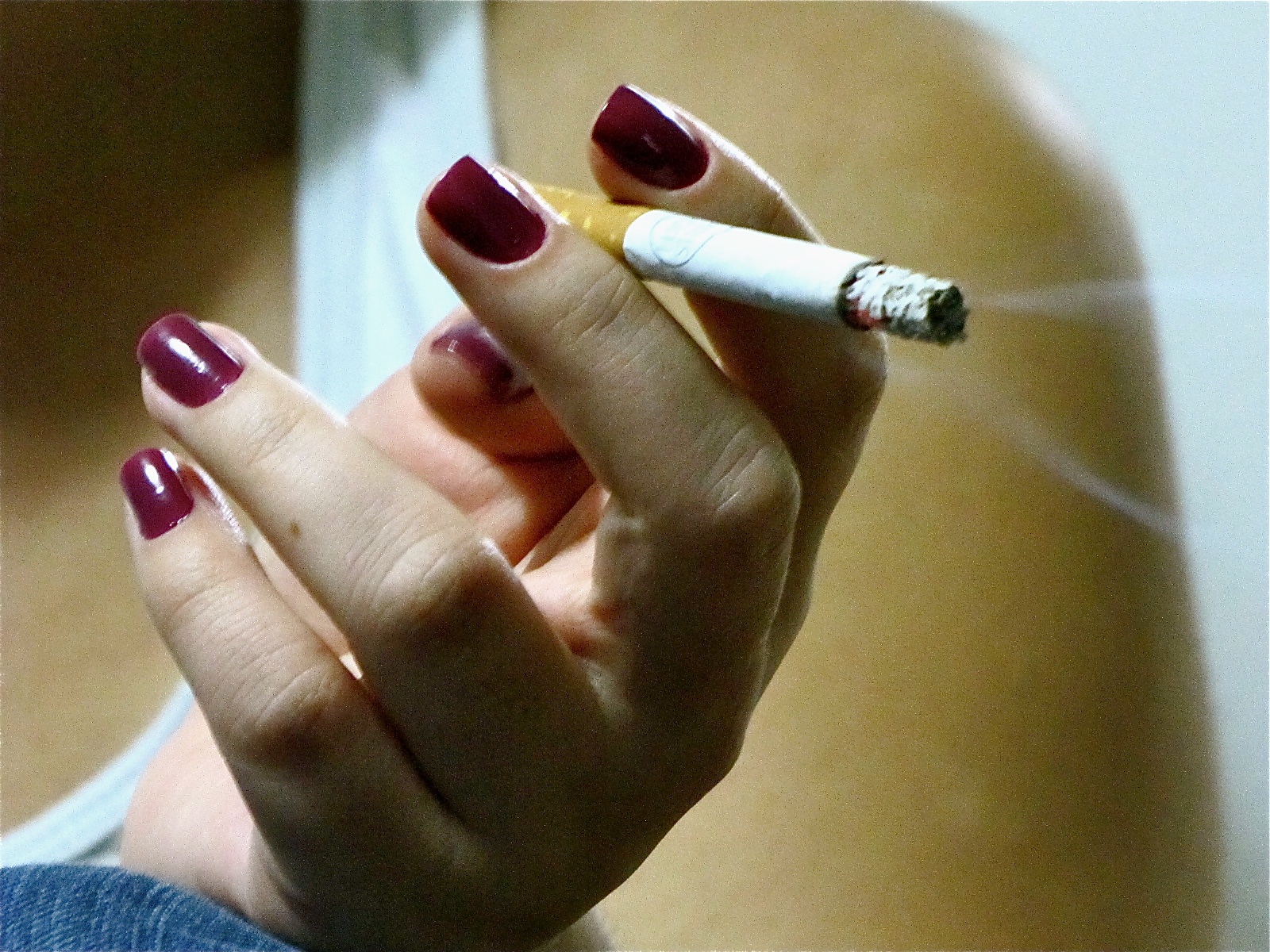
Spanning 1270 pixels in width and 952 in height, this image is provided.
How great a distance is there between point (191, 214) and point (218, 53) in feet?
0.50

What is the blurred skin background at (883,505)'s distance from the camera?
545 millimetres

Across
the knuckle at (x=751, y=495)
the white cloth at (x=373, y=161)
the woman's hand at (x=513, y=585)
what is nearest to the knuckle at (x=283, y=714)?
the woman's hand at (x=513, y=585)

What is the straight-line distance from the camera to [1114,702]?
0.55 metres

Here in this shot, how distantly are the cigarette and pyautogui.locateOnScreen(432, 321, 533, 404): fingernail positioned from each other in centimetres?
14

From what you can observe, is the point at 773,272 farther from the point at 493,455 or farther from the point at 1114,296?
the point at 1114,296

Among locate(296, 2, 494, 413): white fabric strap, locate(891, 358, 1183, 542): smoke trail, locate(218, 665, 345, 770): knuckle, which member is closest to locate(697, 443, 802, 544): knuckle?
locate(218, 665, 345, 770): knuckle

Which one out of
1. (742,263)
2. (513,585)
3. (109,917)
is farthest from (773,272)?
(109,917)

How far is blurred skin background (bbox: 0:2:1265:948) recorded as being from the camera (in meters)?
0.55

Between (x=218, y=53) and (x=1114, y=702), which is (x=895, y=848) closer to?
(x=1114, y=702)

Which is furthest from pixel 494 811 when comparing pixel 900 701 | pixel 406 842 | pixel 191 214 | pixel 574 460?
pixel 191 214

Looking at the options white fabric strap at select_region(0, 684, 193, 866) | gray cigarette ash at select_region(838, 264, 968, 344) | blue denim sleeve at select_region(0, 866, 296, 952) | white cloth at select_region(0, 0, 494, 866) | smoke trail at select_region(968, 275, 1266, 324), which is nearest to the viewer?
gray cigarette ash at select_region(838, 264, 968, 344)

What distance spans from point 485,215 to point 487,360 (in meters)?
0.16

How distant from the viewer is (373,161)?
85cm

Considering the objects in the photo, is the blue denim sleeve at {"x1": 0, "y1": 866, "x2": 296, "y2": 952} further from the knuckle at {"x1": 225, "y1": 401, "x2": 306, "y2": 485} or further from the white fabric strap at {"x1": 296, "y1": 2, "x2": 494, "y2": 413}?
the white fabric strap at {"x1": 296, "y1": 2, "x2": 494, "y2": 413}
